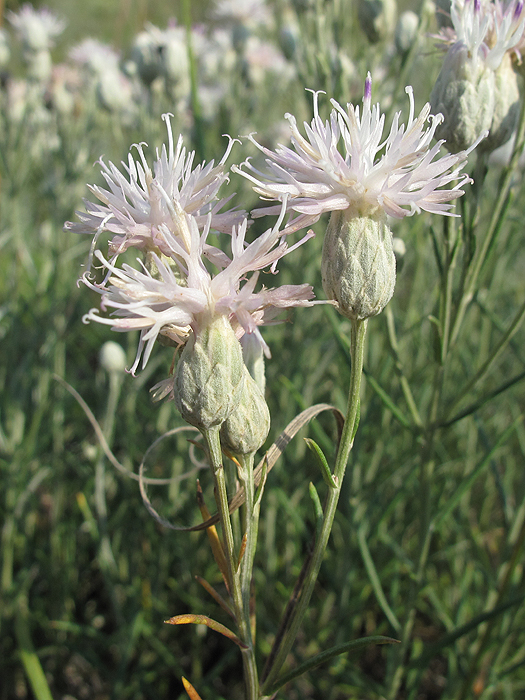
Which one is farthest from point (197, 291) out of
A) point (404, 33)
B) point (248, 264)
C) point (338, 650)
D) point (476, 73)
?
point (404, 33)

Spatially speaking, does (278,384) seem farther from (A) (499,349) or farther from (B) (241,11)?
(B) (241,11)

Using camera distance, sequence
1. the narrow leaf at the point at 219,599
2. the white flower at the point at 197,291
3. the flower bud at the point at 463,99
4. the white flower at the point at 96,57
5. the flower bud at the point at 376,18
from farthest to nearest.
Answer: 1. the white flower at the point at 96,57
2. the flower bud at the point at 376,18
3. the flower bud at the point at 463,99
4. the narrow leaf at the point at 219,599
5. the white flower at the point at 197,291

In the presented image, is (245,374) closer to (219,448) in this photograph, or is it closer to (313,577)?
(219,448)

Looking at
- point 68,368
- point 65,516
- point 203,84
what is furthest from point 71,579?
point 203,84

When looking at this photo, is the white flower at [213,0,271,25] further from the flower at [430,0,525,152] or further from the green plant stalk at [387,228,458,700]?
the green plant stalk at [387,228,458,700]

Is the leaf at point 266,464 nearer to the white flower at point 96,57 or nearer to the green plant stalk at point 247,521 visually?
the green plant stalk at point 247,521

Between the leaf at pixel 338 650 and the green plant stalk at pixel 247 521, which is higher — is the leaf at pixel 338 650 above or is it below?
below

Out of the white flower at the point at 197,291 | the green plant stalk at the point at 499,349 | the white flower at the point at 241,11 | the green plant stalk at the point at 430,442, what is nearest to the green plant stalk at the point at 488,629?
the green plant stalk at the point at 430,442
